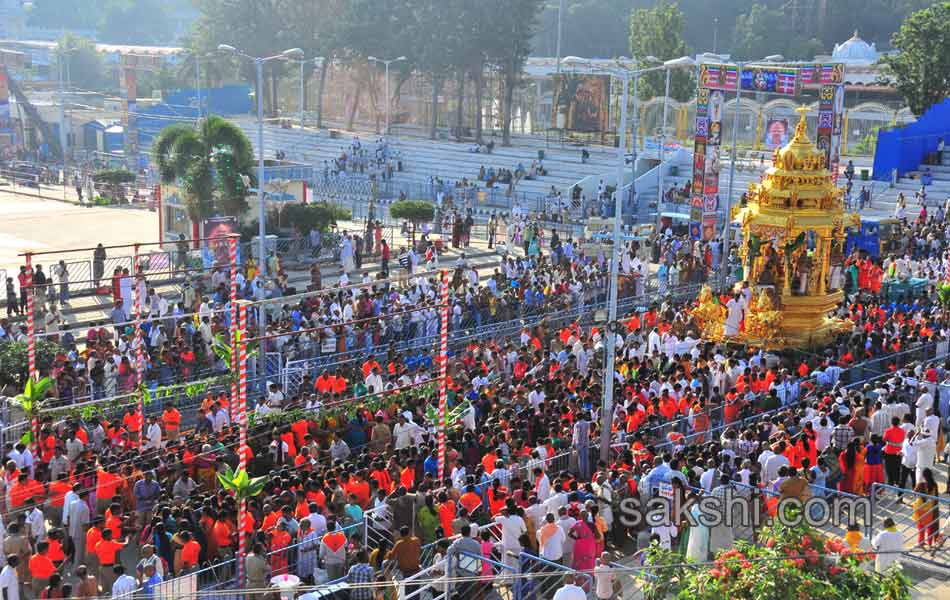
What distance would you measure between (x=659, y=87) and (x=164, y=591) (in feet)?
170

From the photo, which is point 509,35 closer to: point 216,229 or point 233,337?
point 216,229

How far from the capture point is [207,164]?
34.9 metres

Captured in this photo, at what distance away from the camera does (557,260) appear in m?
34.0

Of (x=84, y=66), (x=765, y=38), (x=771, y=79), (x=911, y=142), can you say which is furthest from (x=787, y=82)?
(x=84, y=66)

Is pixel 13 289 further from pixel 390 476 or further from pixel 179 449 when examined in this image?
pixel 390 476

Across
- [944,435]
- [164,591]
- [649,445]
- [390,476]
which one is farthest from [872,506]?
[164,591]

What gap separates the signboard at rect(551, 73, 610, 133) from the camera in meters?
62.3

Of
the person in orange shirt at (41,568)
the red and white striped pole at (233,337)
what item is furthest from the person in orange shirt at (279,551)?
the red and white striped pole at (233,337)

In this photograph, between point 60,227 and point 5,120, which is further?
point 5,120

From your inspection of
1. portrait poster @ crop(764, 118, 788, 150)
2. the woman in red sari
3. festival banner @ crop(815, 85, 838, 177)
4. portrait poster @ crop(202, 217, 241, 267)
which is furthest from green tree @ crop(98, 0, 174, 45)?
the woman in red sari

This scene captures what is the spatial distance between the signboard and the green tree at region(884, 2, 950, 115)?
51.3 feet

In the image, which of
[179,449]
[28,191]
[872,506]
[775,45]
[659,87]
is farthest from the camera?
[775,45]

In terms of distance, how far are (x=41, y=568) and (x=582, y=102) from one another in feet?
174

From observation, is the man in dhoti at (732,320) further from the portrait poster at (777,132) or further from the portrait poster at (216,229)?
the portrait poster at (777,132)
